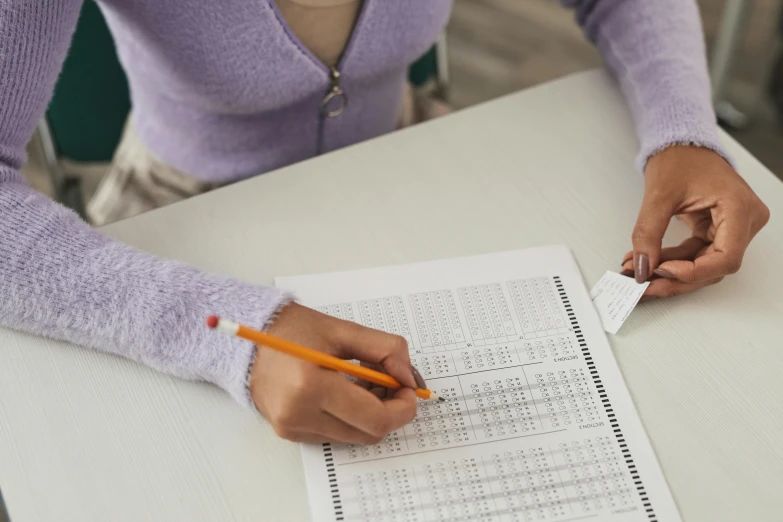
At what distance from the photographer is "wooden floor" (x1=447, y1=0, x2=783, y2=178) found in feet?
6.62

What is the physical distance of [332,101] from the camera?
0.96 metres

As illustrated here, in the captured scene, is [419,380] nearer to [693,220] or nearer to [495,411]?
[495,411]

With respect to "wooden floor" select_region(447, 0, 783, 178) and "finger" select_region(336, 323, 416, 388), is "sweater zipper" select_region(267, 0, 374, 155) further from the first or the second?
"wooden floor" select_region(447, 0, 783, 178)

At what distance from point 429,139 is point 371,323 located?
282 mm

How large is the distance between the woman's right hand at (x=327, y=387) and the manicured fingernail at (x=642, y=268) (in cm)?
26

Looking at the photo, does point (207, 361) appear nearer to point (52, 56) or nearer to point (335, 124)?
point (52, 56)

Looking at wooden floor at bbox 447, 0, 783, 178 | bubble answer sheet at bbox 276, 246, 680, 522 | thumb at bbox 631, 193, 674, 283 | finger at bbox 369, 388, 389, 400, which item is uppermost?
thumb at bbox 631, 193, 674, 283

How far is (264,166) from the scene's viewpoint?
3.37 feet

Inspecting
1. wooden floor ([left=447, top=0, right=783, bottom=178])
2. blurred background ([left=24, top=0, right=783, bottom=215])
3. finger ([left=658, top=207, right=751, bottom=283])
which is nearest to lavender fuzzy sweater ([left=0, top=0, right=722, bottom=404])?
finger ([left=658, top=207, right=751, bottom=283])

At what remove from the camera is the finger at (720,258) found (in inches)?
29.4

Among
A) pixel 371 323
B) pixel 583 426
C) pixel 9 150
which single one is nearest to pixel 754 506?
pixel 583 426

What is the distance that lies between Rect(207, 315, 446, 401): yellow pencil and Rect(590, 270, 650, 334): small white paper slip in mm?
190

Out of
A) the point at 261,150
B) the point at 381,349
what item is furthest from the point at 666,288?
the point at 261,150

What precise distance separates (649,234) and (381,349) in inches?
12.3
